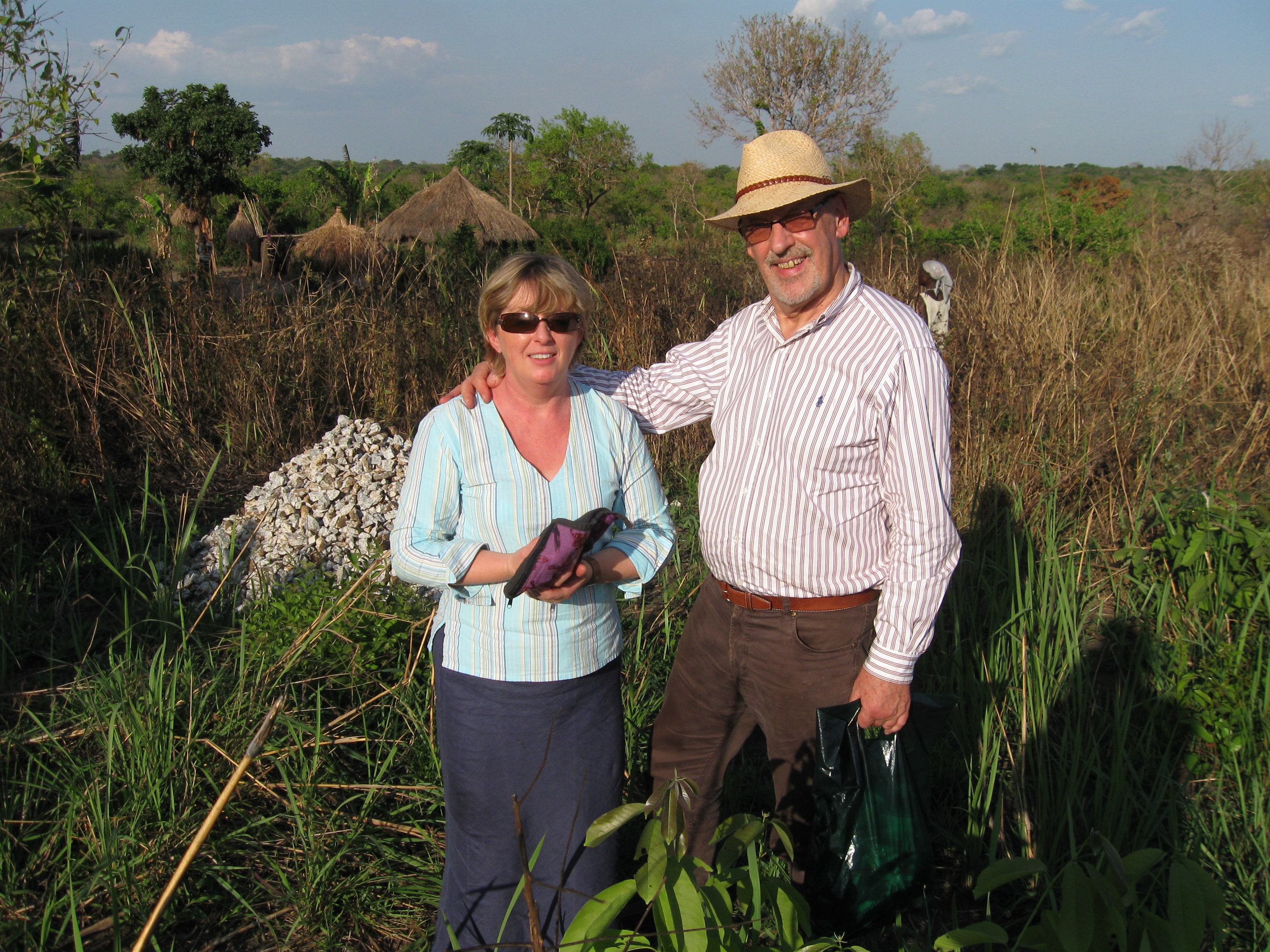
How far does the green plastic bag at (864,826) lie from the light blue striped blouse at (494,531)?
0.64 m

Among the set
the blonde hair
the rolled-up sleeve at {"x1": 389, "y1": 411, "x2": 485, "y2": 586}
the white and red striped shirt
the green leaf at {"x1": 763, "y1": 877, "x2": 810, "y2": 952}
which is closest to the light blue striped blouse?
the rolled-up sleeve at {"x1": 389, "y1": 411, "x2": 485, "y2": 586}

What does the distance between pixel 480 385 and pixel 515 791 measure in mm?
957

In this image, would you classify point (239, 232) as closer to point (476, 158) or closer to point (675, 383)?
point (476, 158)

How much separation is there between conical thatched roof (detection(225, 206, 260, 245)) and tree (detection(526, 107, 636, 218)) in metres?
14.7

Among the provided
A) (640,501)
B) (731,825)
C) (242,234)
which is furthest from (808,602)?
(242,234)

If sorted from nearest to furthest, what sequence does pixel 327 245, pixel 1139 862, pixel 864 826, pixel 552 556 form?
pixel 1139 862 → pixel 552 556 → pixel 864 826 → pixel 327 245

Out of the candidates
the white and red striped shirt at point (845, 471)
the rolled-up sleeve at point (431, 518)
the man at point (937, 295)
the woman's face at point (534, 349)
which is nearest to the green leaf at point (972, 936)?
the white and red striped shirt at point (845, 471)

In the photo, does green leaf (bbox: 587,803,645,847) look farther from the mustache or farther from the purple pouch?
the mustache

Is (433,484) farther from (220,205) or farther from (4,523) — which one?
(220,205)

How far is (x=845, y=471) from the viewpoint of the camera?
2.11 meters

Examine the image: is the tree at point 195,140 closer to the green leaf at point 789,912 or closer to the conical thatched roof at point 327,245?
the conical thatched roof at point 327,245

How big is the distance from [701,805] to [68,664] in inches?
92.2

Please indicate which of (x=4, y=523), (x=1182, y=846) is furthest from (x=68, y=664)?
(x=1182, y=846)

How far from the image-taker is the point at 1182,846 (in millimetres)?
2541
